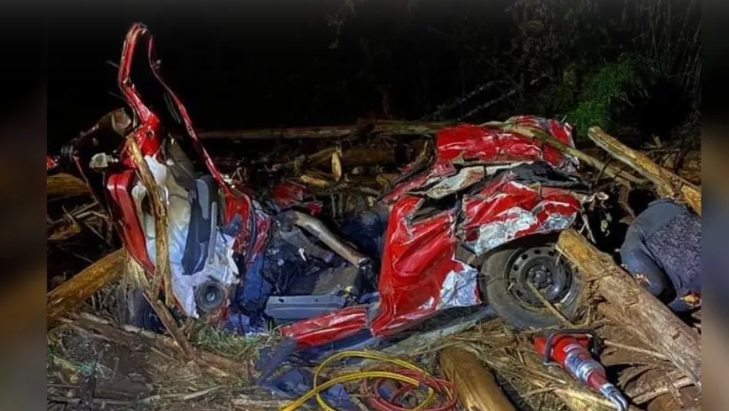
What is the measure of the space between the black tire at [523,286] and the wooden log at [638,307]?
5 centimetres

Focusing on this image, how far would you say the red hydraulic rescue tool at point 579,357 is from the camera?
1.49 m

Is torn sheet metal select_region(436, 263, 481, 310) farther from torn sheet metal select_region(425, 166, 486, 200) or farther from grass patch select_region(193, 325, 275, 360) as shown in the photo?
grass patch select_region(193, 325, 275, 360)

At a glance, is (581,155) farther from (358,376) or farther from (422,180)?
(358,376)

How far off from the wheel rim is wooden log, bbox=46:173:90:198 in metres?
1.04

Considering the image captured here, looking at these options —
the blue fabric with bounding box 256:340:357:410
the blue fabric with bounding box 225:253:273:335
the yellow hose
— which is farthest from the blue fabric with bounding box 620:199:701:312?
the blue fabric with bounding box 225:253:273:335

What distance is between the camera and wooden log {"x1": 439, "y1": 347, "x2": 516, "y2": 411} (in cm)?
156

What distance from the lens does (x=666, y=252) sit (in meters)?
1.64

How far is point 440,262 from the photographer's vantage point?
180 centimetres

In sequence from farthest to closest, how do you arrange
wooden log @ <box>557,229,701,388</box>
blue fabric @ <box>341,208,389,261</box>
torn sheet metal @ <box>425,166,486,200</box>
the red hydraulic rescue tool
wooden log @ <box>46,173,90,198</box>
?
blue fabric @ <box>341,208,389,261</box> → torn sheet metal @ <box>425,166,486,200</box> → wooden log @ <box>46,173,90,198</box> → the red hydraulic rescue tool → wooden log @ <box>557,229,701,388</box>

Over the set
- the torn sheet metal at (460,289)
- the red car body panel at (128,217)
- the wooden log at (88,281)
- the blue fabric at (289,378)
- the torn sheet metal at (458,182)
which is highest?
the torn sheet metal at (458,182)

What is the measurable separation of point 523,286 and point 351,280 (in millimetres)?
428

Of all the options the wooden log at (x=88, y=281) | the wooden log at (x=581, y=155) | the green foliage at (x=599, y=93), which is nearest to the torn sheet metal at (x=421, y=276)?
the wooden log at (x=581, y=155)

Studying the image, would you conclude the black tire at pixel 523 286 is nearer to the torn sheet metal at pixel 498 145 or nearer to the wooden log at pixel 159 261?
the torn sheet metal at pixel 498 145

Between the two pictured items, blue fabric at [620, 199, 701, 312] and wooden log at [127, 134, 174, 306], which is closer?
blue fabric at [620, 199, 701, 312]
